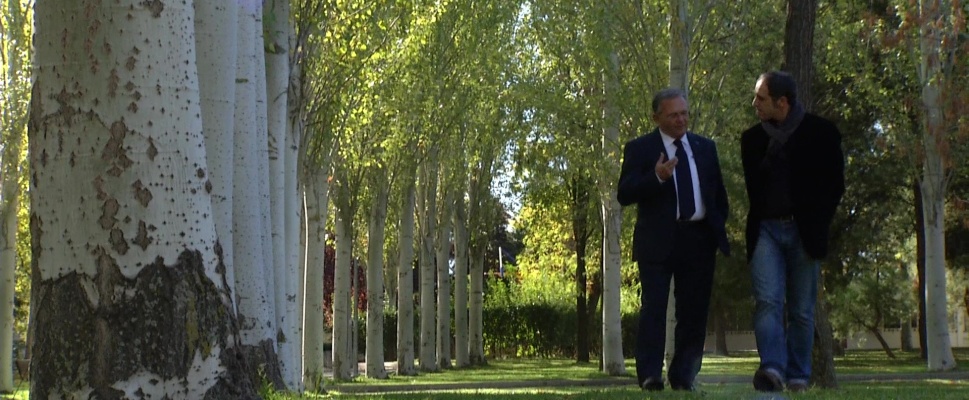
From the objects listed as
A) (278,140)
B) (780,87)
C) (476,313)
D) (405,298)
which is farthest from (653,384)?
(476,313)

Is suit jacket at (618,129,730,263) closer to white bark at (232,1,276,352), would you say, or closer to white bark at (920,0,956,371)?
white bark at (232,1,276,352)

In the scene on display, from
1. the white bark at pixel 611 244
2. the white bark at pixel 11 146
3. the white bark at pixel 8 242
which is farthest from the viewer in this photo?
the white bark at pixel 611 244

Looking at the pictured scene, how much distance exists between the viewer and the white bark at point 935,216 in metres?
29.9

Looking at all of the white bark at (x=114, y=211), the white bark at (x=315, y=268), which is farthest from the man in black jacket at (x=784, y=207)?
the white bark at (x=315, y=268)

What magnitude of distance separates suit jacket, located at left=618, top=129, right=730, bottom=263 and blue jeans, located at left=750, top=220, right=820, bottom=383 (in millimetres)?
256

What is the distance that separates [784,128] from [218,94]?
11.6ft

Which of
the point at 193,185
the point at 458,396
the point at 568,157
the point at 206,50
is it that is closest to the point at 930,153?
the point at 568,157

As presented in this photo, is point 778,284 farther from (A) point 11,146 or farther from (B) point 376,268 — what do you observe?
(B) point 376,268

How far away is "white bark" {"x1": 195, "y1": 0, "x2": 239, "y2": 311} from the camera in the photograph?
7.82 m

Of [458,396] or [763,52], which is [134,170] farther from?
[763,52]

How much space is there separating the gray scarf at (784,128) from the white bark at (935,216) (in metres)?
22.4

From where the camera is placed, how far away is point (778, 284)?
8234 millimetres

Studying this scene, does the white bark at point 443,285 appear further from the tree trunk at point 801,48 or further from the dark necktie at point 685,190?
the dark necktie at point 685,190

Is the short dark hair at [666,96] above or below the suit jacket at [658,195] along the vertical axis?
above
